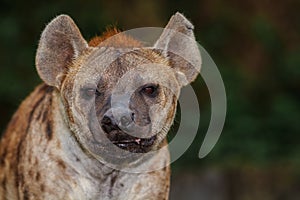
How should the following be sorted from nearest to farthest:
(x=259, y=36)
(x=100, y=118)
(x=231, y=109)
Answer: (x=100, y=118) < (x=231, y=109) < (x=259, y=36)

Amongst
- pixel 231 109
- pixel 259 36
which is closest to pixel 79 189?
pixel 231 109

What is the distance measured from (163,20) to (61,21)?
6.59 m

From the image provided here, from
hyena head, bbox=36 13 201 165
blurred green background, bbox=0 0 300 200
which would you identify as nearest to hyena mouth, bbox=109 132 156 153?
hyena head, bbox=36 13 201 165

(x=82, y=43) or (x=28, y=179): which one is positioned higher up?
(x=82, y=43)

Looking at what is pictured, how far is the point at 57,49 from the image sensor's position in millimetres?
5664

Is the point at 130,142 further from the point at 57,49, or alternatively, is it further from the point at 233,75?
the point at 233,75

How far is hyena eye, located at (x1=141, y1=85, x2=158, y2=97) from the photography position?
535cm

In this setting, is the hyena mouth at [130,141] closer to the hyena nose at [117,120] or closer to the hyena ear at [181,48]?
the hyena nose at [117,120]

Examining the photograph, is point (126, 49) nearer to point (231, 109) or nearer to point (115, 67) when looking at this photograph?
point (115, 67)

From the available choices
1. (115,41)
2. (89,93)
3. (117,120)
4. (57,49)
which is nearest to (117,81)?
(89,93)

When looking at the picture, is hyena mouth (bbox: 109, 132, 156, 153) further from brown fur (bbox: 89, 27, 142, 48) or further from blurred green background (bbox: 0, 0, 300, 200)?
blurred green background (bbox: 0, 0, 300, 200)

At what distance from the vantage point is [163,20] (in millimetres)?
12102

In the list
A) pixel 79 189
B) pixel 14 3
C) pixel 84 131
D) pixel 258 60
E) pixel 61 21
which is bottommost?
pixel 258 60

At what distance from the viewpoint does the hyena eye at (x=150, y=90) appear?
17.5ft
